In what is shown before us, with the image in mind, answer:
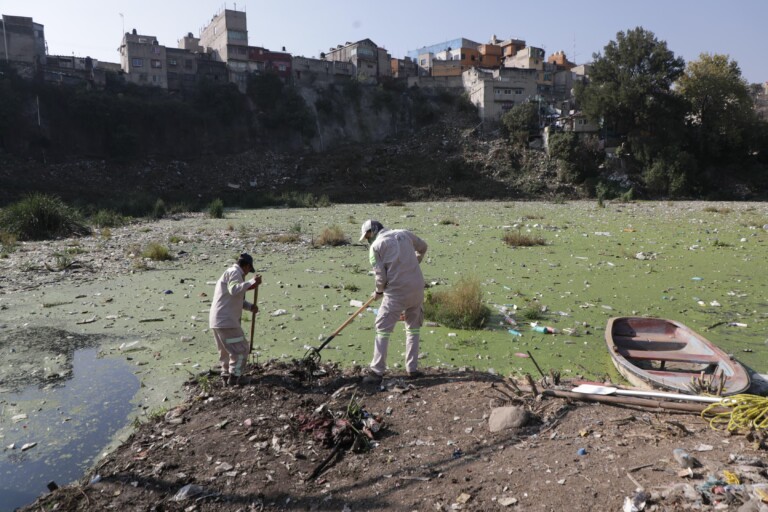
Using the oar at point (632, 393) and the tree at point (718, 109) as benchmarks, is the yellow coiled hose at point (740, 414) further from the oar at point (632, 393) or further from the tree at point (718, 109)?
the tree at point (718, 109)

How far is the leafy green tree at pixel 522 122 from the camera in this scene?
38625 mm

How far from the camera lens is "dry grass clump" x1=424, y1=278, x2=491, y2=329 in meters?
7.01

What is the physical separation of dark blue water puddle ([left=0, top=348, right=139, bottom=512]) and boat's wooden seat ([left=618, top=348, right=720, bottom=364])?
506 cm

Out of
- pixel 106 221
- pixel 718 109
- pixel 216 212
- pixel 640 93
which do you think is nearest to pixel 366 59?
pixel 640 93

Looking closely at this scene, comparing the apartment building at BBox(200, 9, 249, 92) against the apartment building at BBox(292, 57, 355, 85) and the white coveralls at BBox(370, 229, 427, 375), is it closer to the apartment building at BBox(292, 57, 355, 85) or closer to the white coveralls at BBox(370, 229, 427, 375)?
the apartment building at BBox(292, 57, 355, 85)

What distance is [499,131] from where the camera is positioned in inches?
1626

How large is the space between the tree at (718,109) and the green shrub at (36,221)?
1402 inches

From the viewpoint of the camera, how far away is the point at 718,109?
3581 cm

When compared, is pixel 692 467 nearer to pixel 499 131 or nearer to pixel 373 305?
pixel 373 305

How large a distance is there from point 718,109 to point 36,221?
3897 cm

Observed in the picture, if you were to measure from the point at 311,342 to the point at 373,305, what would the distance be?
5.24 ft

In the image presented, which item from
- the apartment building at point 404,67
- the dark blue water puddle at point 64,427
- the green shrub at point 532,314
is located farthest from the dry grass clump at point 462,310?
the apartment building at point 404,67

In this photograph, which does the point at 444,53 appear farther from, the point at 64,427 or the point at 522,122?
the point at 64,427

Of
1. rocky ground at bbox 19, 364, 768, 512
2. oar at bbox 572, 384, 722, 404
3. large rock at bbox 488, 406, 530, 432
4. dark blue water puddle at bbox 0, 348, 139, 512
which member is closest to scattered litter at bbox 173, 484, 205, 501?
rocky ground at bbox 19, 364, 768, 512
